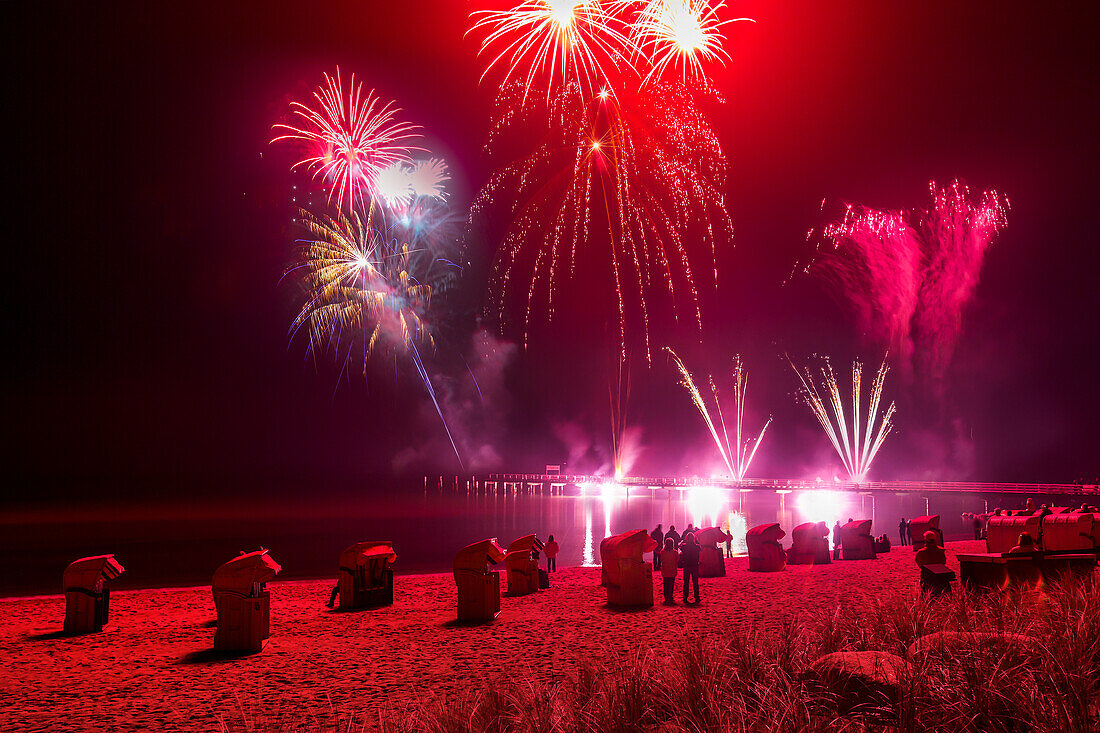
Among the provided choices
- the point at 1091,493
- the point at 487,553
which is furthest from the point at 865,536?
the point at 1091,493

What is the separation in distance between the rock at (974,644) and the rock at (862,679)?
41cm

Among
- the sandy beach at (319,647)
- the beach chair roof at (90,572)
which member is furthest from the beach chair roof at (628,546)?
the beach chair roof at (90,572)

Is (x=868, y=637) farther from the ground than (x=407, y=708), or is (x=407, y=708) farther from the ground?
(x=868, y=637)

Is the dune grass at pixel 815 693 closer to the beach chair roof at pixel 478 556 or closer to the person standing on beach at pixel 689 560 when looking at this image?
the beach chair roof at pixel 478 556

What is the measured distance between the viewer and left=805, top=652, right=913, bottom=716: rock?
566 cm

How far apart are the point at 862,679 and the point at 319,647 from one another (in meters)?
9.41

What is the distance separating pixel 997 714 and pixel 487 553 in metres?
10.5

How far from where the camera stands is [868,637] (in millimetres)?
7973

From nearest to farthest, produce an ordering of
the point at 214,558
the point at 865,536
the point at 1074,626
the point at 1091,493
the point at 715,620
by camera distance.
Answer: the point at 1074,626, the point at 715,620, the point at 865,536, the point at 214,558, the point at 1091,493

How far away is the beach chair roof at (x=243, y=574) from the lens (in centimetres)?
1179

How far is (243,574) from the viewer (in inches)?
464

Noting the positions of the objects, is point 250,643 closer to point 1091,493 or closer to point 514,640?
point 514,640

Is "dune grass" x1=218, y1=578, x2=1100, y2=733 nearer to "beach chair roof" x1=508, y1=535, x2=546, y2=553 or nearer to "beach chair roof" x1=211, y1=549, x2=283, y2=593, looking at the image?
"beach chair roof" x1=211, y1=549, x2=283, y2=593

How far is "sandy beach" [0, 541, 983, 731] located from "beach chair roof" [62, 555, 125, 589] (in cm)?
102
